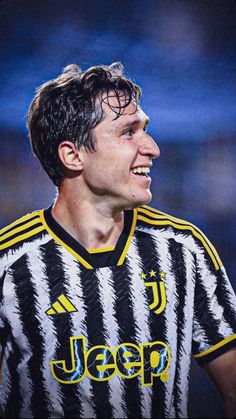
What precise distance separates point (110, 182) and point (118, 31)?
1.78ft

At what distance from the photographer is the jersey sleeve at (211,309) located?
4.20ft

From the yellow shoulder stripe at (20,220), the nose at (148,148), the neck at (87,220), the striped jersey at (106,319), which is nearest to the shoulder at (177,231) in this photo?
the striped jersey at (106,319)

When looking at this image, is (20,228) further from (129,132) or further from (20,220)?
(129,132)

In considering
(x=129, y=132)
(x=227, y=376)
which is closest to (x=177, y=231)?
(x=129, y=132)

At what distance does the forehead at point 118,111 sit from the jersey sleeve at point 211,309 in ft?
1.44

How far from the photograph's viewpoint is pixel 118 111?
3.98 feet

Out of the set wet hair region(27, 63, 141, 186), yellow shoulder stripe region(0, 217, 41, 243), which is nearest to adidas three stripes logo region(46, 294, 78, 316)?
yellow shoulder stripe region(0, 217, 41, 243)

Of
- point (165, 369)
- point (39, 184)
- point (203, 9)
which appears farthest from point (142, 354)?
point (203, 9)

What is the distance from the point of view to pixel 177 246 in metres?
1.30

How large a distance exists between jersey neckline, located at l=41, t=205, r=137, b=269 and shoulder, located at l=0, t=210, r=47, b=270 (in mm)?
22

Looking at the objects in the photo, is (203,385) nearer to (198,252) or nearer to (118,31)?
(198,252)

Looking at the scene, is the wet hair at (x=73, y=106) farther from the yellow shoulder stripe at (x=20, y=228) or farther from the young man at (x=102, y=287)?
the yellow shoulder stripe at (x=20, y=228)

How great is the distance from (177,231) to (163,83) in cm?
50

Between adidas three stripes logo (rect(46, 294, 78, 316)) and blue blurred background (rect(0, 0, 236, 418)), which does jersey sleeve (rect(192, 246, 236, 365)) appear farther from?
adidas three stripes logo (rect(46, 294, 78, 316))
